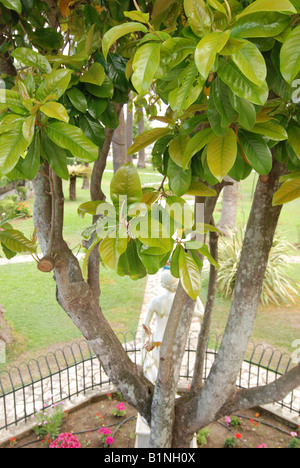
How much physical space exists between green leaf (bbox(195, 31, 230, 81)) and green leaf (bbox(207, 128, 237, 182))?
28 centimetres

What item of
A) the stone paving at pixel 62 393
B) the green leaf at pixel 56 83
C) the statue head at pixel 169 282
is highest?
the green leaf at pixel 56 83

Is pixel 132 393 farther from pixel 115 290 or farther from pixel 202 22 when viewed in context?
pixel 115 290

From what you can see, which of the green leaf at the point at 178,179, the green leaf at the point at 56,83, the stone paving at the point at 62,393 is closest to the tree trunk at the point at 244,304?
the green leaf at the point at 178,179

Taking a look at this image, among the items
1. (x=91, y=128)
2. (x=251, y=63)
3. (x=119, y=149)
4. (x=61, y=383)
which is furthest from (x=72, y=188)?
(x=251, y=63)

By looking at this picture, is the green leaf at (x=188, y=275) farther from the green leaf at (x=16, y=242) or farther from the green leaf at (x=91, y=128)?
the green leaf at (x=16, y=242)

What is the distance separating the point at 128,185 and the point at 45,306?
19.6 ft

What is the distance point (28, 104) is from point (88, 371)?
13.9 ft

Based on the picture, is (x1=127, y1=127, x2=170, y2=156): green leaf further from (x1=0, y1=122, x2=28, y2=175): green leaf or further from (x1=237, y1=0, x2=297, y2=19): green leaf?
(x1=237, y1=0, x2=297, y2=19): green leaf

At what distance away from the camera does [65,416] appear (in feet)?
12.0

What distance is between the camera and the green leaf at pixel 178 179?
99 centimetres

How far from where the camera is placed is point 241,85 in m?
0.63

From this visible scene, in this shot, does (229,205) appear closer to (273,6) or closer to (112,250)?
(112,250)

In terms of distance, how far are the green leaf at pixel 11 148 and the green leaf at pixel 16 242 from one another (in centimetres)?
64
